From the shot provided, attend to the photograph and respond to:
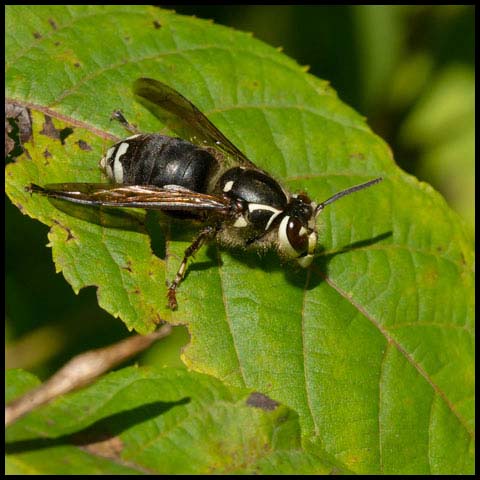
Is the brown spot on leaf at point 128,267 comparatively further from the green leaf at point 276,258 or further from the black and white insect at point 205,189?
the black and white insect at point 205,189

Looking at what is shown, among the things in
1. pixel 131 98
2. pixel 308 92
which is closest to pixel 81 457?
pixel 131 98

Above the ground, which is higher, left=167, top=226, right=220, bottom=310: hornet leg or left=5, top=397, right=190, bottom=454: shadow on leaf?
left=167, top=226, right=220, bottom=310: hornet leg

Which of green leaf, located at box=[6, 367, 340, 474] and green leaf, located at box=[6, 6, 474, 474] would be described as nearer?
green leaf, located at box=[6, 367, 340, 474]

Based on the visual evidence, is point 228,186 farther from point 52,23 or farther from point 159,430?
point 159,430

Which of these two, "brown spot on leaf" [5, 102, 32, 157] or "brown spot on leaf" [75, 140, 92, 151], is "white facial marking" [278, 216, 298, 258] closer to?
"brown spot on leaf" [75, 140, 92, 151]

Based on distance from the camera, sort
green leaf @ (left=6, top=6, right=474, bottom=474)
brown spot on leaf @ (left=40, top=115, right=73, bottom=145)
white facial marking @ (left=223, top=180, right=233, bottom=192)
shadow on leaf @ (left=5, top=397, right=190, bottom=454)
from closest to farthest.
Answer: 1. shadow on leaf @ (left=5, top=397, right=190, bottom=454)
2. green leaf @ (left=6, top=6, right=474, bottom=474)
3. brown spot on leaf @ (left=40, top=115, right=73, bottom=145)
4. white facial marking @ (left=223, top=180, right=233, bottom=192)

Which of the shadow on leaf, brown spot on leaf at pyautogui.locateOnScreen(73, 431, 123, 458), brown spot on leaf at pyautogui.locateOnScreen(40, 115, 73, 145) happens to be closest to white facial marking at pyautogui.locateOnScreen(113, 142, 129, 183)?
brown spot on leaf at pyautogui.locateOnScreen(40, 115, 73, 145)

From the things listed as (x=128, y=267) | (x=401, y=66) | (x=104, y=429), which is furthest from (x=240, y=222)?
(x=401, y=66)
